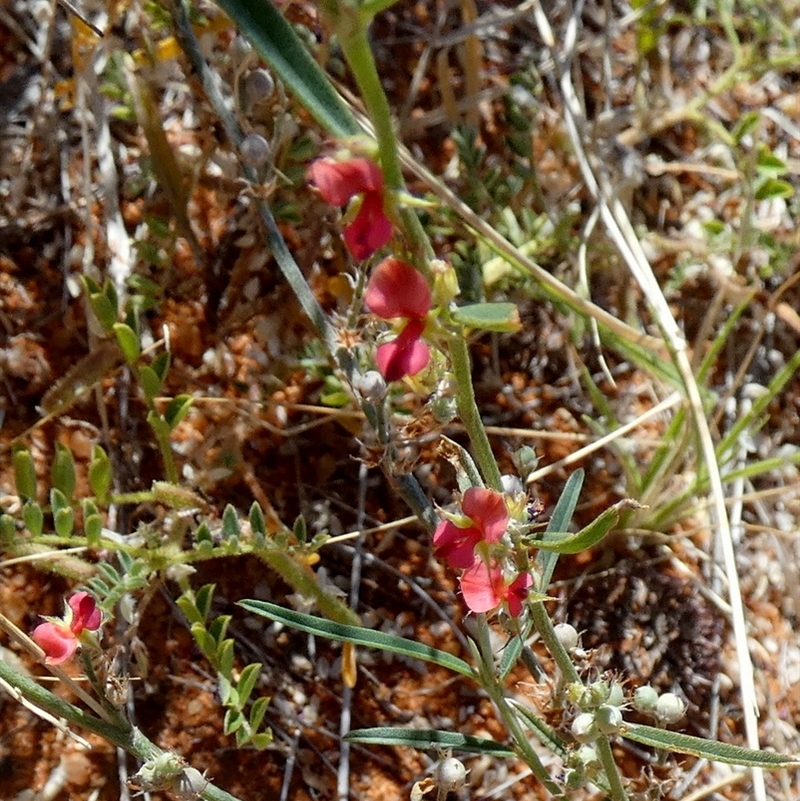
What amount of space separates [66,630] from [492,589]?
360 millimetres

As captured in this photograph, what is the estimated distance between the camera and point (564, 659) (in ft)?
2.40

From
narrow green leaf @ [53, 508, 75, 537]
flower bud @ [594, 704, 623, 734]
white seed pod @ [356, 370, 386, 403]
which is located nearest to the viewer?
flower bud @ [594, 704, 623, 734]

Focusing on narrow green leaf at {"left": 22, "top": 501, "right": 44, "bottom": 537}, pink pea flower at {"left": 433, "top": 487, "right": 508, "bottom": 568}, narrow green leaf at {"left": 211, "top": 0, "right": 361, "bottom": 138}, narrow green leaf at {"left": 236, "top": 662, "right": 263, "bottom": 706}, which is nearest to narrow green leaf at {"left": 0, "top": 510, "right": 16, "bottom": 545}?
narrow green leaf at {"left": 22, "top": 501, "right": 44, "bottom": 537}

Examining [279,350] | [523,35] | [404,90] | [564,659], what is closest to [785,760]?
[564,659]

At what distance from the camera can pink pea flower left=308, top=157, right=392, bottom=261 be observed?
0.51 metres

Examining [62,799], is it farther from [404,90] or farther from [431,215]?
[404,90]

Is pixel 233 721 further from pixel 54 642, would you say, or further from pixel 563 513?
pixel 563 513

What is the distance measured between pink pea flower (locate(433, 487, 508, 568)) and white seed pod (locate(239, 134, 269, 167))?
48cm

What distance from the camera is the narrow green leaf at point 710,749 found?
755 mm

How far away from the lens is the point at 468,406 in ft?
2.02

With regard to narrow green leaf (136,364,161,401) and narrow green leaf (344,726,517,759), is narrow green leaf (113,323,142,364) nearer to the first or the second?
narrow green leaf (136,364,161,401)

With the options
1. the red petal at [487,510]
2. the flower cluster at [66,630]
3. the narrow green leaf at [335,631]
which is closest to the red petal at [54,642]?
the flower cluster at [66,630]

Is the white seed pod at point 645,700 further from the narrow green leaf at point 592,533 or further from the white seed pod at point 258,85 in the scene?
the white seed pod at point 258,85

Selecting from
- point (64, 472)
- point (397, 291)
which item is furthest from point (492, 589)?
point (64, 472)
